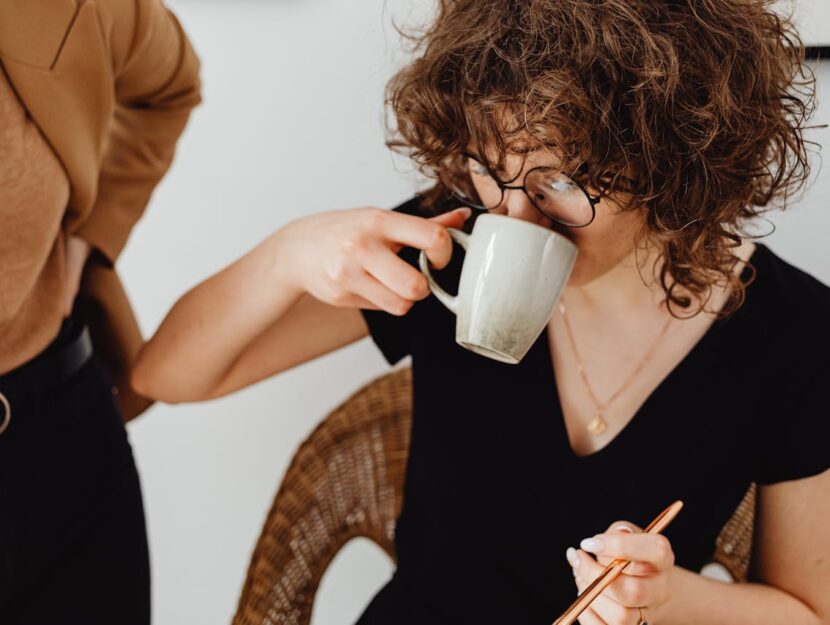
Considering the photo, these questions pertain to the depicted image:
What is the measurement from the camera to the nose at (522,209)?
2.34 feet

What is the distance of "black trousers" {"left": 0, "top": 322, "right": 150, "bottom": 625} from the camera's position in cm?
83

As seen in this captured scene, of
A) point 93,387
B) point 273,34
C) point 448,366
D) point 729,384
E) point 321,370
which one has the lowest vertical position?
point 321,370

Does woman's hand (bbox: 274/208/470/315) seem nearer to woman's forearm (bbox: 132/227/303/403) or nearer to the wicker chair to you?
woman's forearm (bbox: 132/227/303/403)

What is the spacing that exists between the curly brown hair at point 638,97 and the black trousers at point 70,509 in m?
0.50

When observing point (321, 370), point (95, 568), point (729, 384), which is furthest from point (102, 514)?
point (729, 384)

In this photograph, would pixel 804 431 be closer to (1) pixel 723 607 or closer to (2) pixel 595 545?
(1) pixel 723 607

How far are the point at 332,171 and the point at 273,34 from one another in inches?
9.1

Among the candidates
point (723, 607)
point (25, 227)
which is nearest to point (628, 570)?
point (723, 607)

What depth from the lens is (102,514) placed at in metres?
0.93

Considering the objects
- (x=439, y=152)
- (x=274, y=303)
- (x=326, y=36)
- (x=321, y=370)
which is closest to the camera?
(x=439, y=152)

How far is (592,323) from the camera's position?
37.6 inches

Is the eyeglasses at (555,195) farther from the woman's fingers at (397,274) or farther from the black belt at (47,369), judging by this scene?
the black belt at (47,369)

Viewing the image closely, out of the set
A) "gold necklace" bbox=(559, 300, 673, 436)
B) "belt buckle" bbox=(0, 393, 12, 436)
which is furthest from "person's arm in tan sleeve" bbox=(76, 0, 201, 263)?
"gold necklace" bbox=(559, 300, 673, 436)

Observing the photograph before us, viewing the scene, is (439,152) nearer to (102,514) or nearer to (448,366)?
(448,366)
